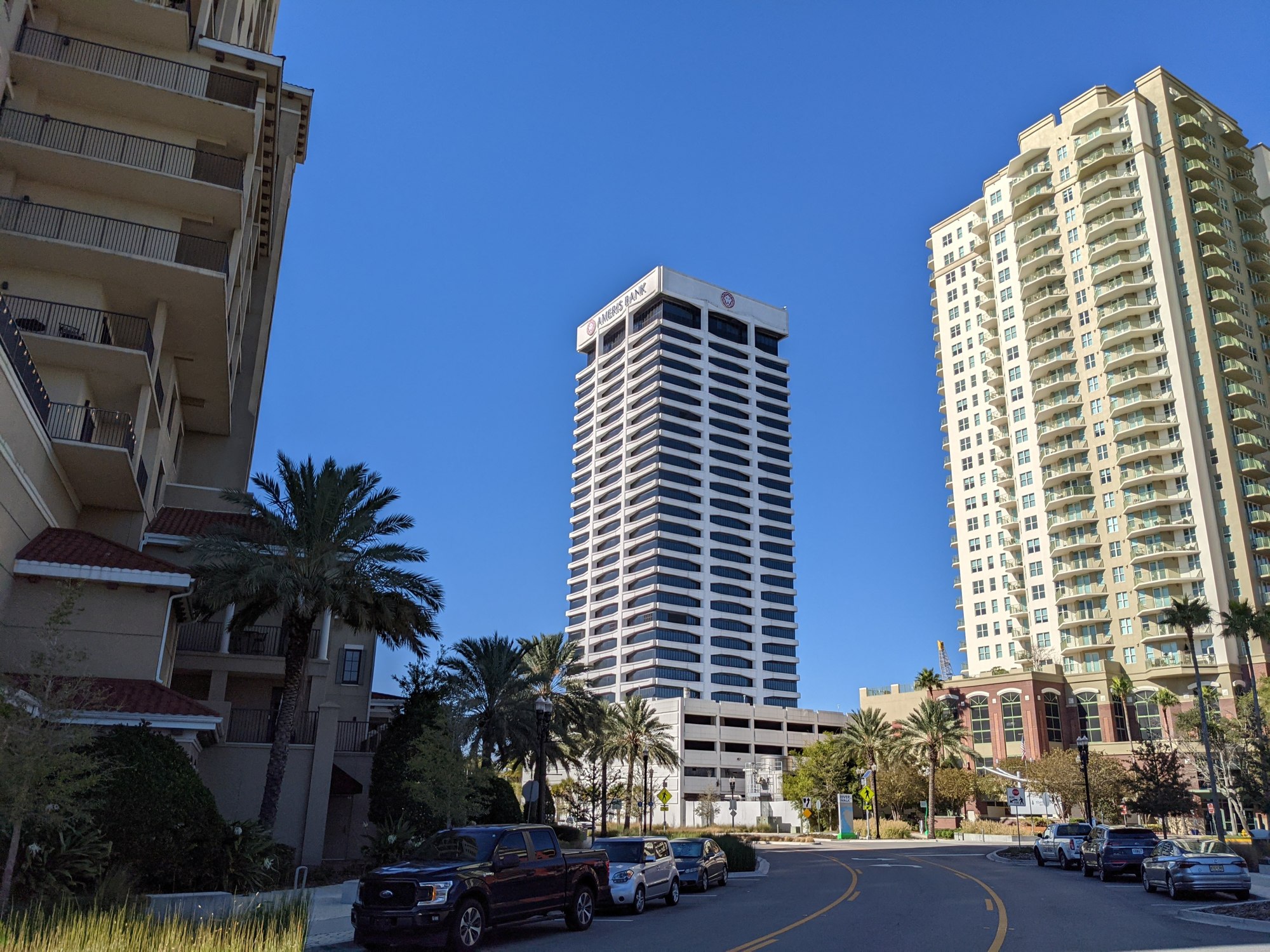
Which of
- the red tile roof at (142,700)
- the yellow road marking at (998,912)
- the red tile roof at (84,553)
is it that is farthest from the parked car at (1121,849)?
the red tile roof at (84,553)

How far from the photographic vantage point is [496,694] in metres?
43.3

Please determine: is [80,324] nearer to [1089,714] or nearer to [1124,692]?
[1124,692]

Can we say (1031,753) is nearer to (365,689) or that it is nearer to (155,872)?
(365,689)

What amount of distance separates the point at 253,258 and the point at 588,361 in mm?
130694

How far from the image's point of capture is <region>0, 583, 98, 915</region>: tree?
13.2m

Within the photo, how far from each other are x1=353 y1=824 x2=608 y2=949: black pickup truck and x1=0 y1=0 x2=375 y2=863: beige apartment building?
31.4 feet

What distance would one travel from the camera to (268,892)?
2094 centimetres

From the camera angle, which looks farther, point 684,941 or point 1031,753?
point 1031,753

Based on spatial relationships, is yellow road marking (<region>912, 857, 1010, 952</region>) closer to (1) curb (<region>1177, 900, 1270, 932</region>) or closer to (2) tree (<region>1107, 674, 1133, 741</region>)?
(1) curb (<region>1177, 900, 1270, 932</region>)

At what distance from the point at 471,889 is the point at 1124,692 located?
87.5 metres

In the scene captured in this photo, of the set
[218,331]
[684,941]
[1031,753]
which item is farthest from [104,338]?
[1031,753]

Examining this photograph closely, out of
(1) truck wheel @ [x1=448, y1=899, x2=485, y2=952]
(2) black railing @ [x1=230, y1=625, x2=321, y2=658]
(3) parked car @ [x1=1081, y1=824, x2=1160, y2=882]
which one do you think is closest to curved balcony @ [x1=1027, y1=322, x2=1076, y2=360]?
(3) parked car @ [x1=1081, y1=824, x2=1160, y2=882]

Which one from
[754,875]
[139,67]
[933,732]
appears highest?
[139,67]

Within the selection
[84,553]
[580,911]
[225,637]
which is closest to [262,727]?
[225,637]
